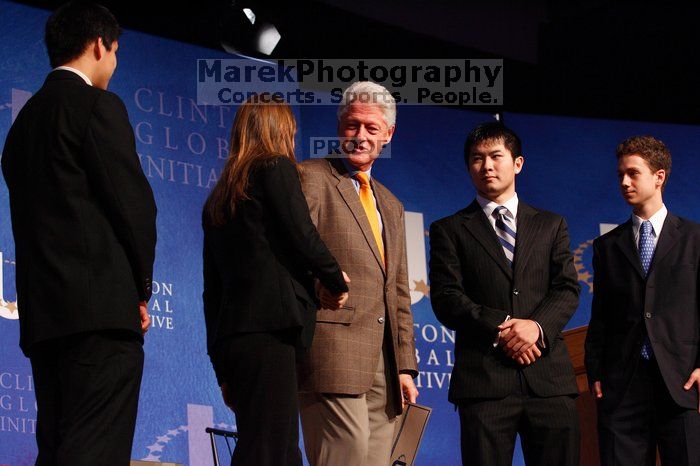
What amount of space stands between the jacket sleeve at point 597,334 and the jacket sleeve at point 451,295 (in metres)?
0.61

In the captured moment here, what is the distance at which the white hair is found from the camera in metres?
3.56

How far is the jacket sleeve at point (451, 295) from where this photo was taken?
130 inches

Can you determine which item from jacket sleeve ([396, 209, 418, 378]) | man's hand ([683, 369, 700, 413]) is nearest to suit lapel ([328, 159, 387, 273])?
jacket sleeve ([396, 209, 418, 378])

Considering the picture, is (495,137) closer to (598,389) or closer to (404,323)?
(404,323)

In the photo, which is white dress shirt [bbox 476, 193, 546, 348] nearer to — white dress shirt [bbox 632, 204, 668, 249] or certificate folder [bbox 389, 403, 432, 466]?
white dress shirt [bbox 632, 204, 668, 249]

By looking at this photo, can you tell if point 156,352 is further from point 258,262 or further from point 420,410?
point 258,262

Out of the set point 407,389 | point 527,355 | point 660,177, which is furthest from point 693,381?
point 407,389

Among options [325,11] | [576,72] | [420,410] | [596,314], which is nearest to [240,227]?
[420,410]

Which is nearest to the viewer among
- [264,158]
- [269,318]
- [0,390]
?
[269,318]

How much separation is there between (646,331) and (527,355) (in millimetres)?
588

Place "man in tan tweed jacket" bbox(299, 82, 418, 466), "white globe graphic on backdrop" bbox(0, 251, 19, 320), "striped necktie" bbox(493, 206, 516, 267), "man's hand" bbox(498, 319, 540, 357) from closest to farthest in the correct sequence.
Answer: "man in tan tweed jacket" bbox(299, 82, 418, 466), "man's hand" bbox(498, 319, 540, 357), "striped necktie" bbox(493, 206, 516, 267), "white globe graphic on backdrop" bbox(0, 251, 19, 320)

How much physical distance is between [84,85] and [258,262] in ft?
2.29

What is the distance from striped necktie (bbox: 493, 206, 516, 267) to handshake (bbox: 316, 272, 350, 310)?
70 cm

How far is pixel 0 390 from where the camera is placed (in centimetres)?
439
